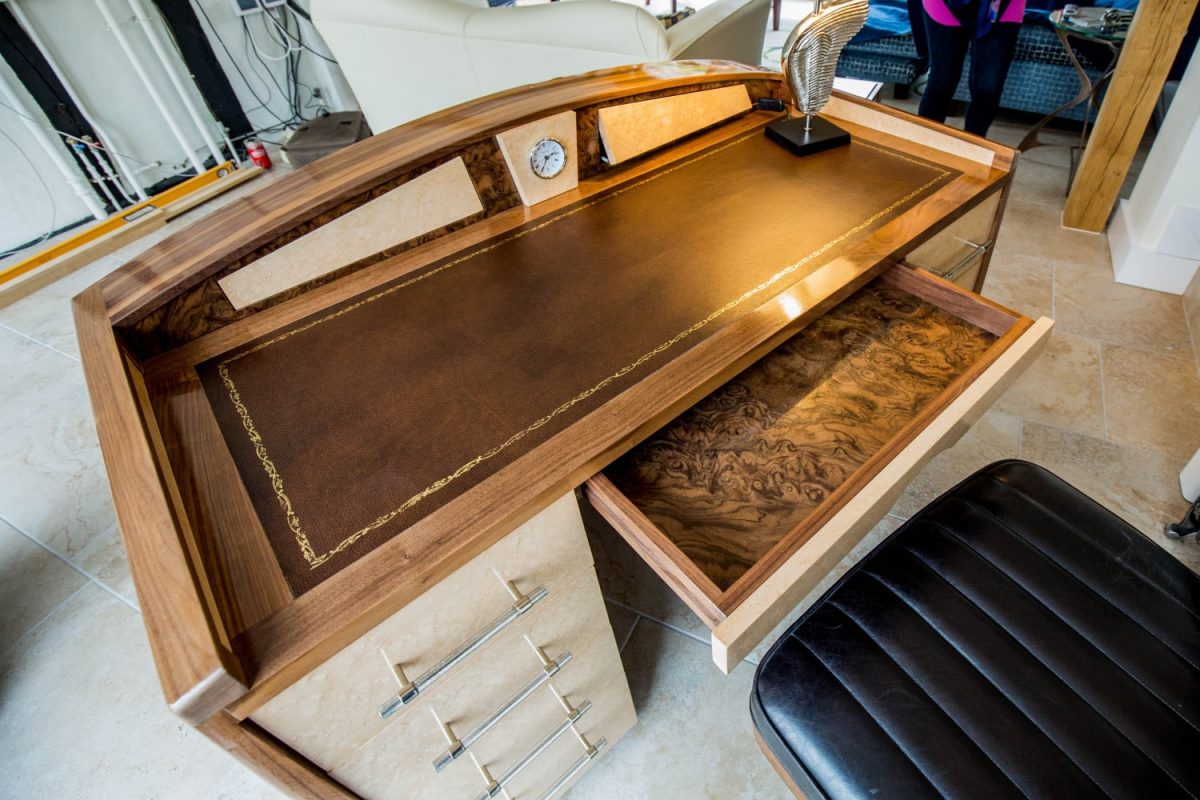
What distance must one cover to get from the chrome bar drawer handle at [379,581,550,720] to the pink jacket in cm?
255

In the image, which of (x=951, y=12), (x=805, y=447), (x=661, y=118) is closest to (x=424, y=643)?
(x=805, y=447)

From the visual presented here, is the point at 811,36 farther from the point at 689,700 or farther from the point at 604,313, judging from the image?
the point at 689,700

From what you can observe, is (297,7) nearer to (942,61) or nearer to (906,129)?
(942,61)

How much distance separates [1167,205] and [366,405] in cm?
233

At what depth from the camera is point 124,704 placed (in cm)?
128

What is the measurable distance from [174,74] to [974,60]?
3.61 meters

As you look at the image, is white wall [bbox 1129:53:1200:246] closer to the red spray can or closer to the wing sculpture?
the wing sculpture

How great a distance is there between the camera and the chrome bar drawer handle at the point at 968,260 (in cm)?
115

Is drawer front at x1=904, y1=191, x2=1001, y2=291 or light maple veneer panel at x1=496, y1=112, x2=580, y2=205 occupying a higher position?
light maple veneer panel at x1=496, y1=112, x2=580, y2=205

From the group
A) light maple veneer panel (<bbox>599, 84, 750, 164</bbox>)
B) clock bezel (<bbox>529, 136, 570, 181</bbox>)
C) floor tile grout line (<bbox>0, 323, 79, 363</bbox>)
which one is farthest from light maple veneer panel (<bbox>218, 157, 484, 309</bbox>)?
floor tile grout line (<bbox>0, 323, 79, 363</bbox>)

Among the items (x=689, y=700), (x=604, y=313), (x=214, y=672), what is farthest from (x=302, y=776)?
(x=689, y=700)

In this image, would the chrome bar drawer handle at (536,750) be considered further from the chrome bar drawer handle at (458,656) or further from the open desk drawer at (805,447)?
the open desk drawer at (805,447)

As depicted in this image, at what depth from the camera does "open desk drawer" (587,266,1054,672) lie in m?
0.62

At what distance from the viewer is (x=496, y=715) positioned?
76 centimetres
